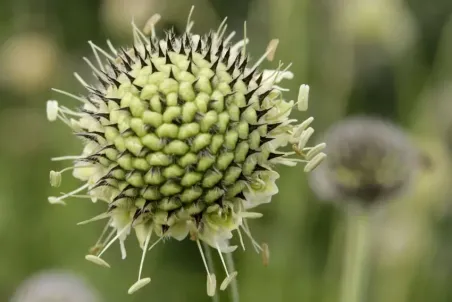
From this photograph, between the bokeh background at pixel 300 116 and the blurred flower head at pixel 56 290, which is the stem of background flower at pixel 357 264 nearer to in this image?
the bokeh background at pixel 300 116

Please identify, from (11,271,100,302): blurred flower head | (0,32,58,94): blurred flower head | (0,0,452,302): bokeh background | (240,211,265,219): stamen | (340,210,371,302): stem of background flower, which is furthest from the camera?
(0,32,58,94): blurred flower head

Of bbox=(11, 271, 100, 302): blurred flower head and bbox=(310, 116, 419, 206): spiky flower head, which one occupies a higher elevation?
bbox=(310, 116, 419, 206): spiky flower head

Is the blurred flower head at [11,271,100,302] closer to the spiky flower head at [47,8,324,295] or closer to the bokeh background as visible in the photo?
the bokeh background

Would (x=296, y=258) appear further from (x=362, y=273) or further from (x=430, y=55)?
(x=430, y=55)

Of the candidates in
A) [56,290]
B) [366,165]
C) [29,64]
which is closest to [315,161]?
[366,165]

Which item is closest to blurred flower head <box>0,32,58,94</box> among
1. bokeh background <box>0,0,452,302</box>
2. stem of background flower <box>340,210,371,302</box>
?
bokeh background <box>0,0,452,302</box>

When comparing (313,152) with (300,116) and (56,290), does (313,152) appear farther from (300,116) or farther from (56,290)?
(300,116)
